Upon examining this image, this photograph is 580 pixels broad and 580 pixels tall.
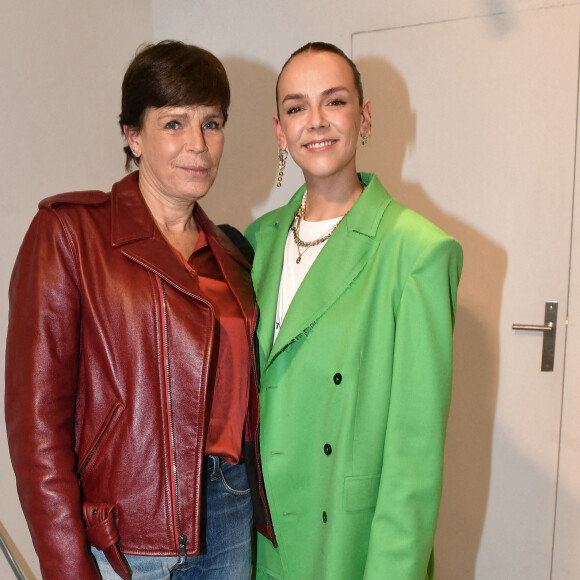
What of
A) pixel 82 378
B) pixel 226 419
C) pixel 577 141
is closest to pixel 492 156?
pixel 577 141

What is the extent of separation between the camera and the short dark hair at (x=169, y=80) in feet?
4.58

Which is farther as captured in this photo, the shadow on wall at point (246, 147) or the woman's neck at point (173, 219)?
the shadow on wall at point (246, 147)

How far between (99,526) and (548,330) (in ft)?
5.41

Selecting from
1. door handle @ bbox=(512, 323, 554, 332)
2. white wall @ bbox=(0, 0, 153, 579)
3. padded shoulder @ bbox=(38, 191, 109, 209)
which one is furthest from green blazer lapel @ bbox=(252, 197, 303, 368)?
door handle @ bbox=(512, 323, 554, 332)

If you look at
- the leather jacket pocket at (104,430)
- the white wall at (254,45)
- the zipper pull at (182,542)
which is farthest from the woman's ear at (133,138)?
the white wall at (254,45)

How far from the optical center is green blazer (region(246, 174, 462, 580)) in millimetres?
1285

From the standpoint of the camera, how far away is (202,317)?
1.34 meters

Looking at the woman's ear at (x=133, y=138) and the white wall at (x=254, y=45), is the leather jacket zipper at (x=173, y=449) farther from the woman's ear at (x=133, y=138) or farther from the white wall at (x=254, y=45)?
the white wall at (x=254, y=45)

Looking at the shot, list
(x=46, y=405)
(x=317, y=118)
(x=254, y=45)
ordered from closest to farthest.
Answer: (x=46, y=405) < (x=317, y=118) < (x=254, y=45)

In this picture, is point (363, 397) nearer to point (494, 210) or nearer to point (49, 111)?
point (494, 210)

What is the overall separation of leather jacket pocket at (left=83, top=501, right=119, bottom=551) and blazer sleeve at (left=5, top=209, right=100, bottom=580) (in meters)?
0.02

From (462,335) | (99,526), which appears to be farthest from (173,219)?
(462,335)

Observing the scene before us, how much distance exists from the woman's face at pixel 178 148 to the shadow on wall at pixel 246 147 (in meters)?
1.10

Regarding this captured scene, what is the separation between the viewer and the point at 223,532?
4.72 feet
